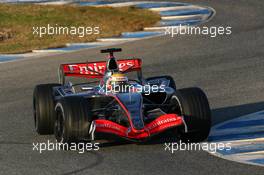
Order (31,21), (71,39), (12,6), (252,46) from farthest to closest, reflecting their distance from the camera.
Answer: (12,6) → (31,21) → (71,39) → (252,46)

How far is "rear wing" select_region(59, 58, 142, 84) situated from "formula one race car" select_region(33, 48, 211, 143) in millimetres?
348

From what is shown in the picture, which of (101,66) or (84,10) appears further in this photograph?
(84,10)

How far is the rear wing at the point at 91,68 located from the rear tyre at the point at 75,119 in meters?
2.02

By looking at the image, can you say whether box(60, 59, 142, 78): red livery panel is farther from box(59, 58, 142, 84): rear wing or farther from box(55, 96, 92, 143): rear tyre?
box(55, 96, 92, 143): rear tyre

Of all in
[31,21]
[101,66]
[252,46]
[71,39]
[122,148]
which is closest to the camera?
[122,148]

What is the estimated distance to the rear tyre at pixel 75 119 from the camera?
1237 centimetres

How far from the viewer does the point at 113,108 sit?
13039 mm

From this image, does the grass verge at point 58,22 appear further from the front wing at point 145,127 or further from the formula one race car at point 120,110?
the front wing at point 145,127

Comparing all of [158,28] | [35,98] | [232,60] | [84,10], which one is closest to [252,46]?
[232,60]

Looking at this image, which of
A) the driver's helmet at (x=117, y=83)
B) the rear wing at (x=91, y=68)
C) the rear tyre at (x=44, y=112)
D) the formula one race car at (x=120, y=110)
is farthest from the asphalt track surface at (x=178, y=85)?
the rear wing at (x=91, y=68)

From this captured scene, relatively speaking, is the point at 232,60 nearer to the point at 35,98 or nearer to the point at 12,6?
the point at 35,98

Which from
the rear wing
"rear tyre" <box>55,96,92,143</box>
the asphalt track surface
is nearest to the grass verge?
the asphalt track surface

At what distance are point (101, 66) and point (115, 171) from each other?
150 inches

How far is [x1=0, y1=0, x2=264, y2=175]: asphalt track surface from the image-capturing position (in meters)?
11.5
